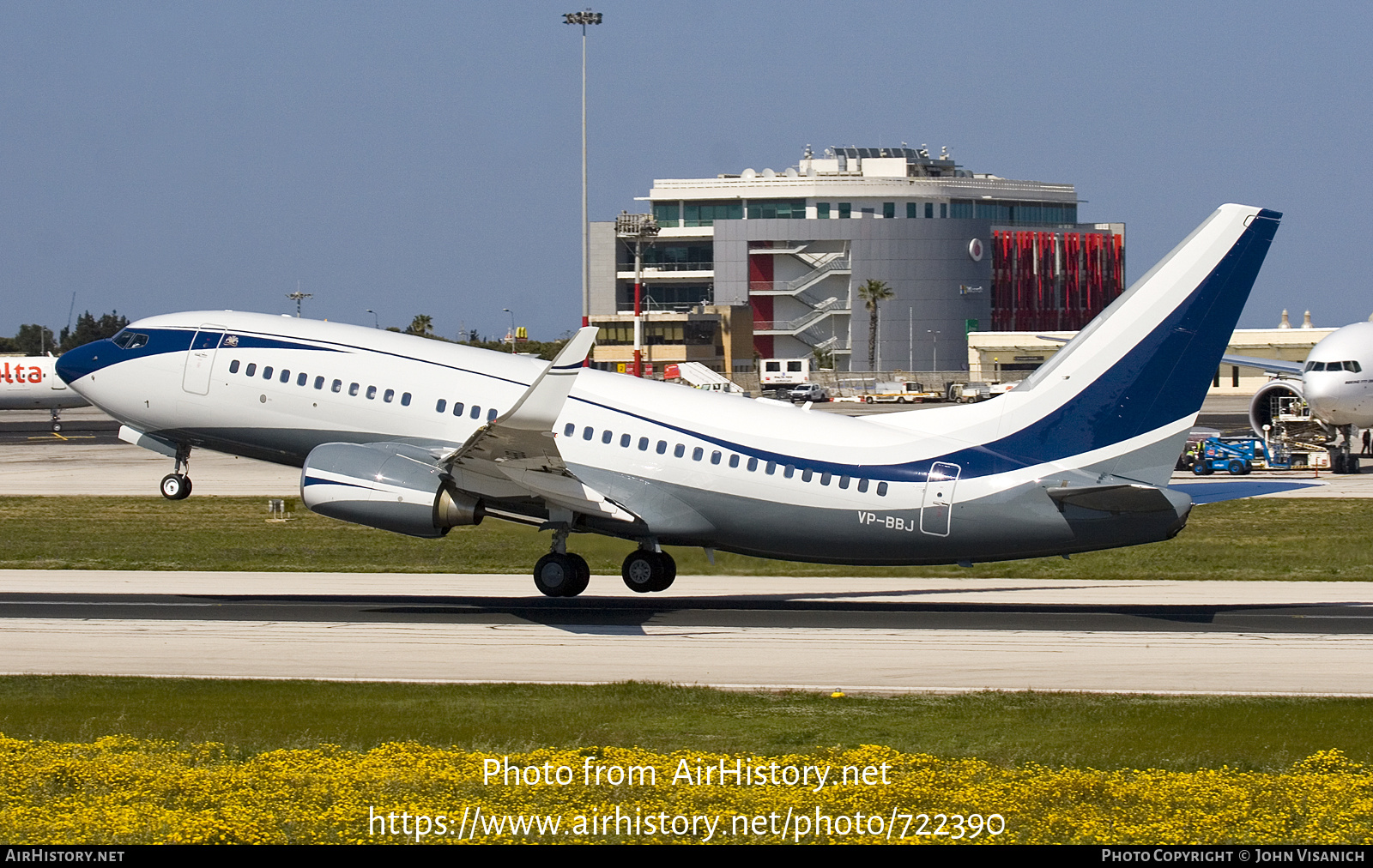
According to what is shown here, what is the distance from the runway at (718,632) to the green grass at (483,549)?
1.75 m

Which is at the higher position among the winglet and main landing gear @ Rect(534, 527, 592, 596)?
the winglet

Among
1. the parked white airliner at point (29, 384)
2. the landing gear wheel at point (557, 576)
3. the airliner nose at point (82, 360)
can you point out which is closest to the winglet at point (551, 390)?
the landing gear wheel at point (557, 576)

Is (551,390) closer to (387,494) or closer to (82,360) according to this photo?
(387,494)

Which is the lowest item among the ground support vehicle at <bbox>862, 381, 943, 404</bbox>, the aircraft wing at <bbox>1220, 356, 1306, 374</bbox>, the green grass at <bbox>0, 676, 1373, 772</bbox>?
the green grass at <bbox>0, 676, 1373, 772</bbox>

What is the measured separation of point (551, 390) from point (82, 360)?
14.3 m

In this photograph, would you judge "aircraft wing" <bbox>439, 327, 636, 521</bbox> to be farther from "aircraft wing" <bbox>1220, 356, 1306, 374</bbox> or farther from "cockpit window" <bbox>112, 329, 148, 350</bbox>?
"aircraft wing" <bbox>1220, 356, 1306, 374</bbox>

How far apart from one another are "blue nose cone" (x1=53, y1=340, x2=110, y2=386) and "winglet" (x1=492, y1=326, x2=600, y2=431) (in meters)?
12.4

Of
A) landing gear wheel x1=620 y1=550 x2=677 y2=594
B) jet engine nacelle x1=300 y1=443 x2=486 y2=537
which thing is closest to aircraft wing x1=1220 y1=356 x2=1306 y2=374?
landing gear wheel x1=620 y1=550 x2=677 y2=594

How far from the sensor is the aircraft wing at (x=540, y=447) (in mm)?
28406

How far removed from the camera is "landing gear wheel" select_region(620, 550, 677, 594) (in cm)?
3372

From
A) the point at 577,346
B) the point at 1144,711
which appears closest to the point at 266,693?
the point at 577,346

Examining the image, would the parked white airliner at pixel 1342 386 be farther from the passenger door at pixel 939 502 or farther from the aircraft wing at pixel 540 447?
the aircraft wing at pixel 540 447

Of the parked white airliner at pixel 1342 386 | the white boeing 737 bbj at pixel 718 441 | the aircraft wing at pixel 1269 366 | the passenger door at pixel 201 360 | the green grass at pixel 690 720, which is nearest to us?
the green grass at pixel 690 720

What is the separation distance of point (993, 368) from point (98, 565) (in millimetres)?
154873
